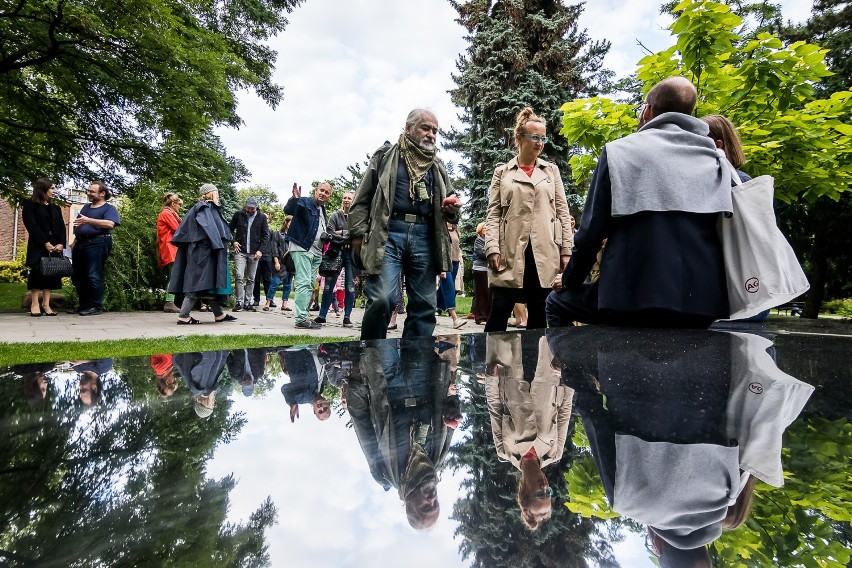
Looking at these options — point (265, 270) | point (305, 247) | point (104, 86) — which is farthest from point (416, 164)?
point (265, 270)

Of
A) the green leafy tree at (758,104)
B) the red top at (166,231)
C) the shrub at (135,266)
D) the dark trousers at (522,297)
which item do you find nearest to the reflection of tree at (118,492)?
the dark trousers at (522,297)

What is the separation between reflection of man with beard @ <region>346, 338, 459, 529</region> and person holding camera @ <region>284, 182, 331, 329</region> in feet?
19.7

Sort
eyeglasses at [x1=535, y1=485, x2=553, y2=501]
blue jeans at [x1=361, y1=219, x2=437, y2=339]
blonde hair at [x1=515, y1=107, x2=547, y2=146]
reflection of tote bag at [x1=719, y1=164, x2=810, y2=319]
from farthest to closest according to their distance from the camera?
blonde hair at [x1=515, y1=107, x2=547, y2=146] → blue jeans at [x1=361, y1=219, x2=437, y2=339] → reflection of tote bag at [x1=719, y1=164, x2=810, y2=319] → eyeglasses at [x1=535, y1=485, x2=553, y2=501]

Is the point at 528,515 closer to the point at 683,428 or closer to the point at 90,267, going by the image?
the point at 683,428

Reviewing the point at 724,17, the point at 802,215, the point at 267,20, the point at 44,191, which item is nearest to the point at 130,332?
the point at 44,191

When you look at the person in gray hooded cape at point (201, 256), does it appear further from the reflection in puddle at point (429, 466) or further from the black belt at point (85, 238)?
the reflection in puddle at point (429, 466)

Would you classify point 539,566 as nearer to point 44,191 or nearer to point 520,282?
point 520,282

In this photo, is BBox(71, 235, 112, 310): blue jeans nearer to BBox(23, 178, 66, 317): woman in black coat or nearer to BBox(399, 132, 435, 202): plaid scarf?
BBox(23, 178, 66, 317): woman in black coat

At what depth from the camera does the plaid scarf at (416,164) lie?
388cm

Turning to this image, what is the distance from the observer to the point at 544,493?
727 millimetres

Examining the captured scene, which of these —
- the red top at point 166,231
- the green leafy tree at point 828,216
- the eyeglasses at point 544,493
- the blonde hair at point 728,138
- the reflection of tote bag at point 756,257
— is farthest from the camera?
the green leafy tree at point 828,216

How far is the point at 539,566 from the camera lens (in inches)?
21.4

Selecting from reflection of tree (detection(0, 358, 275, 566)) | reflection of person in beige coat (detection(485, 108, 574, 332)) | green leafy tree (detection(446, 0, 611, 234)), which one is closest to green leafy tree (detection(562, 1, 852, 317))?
reflection of person in beige coat (detection(485, 108, 574, 332))

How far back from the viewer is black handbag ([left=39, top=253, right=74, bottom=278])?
8344 millimetres
